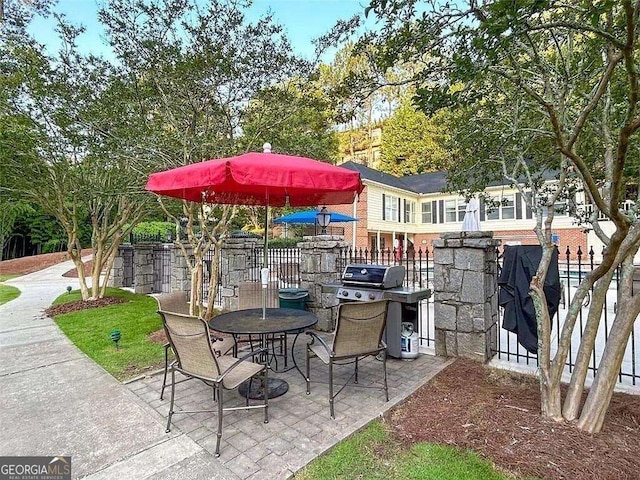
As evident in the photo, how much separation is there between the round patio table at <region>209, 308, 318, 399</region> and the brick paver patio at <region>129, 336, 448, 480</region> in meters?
0.13

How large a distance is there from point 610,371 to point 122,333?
20.5 ft

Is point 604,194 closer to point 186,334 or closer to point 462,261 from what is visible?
point 462,261

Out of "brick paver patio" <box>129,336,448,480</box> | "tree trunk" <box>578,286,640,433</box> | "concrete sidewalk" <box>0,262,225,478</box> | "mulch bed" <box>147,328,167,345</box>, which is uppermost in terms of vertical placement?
"tree trunk" <box>578,286,640,433</box>

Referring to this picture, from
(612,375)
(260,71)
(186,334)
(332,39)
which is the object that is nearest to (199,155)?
(260,71)

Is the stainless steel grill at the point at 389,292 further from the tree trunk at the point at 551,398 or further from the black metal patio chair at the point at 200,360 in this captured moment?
the black metal patio chair at the point at 200,360

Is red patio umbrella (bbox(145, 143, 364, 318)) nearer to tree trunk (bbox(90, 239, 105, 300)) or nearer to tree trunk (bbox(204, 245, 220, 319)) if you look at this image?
tree trunk (bbox(204, 245, 220, 319))

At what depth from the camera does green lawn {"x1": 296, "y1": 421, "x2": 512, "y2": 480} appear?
225cm

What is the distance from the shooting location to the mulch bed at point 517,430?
2277 mm

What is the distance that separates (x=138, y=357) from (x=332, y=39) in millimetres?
5487

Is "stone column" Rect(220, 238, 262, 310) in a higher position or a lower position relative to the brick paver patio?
higher

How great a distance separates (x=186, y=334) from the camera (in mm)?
2703

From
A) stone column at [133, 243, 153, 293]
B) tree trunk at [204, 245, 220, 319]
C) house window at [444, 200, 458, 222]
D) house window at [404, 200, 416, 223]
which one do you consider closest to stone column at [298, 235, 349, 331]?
tree trunk at [204, 245, 220, 319]

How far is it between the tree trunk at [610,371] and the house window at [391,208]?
17.2m

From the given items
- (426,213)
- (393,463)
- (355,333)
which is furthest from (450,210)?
(393,463)
